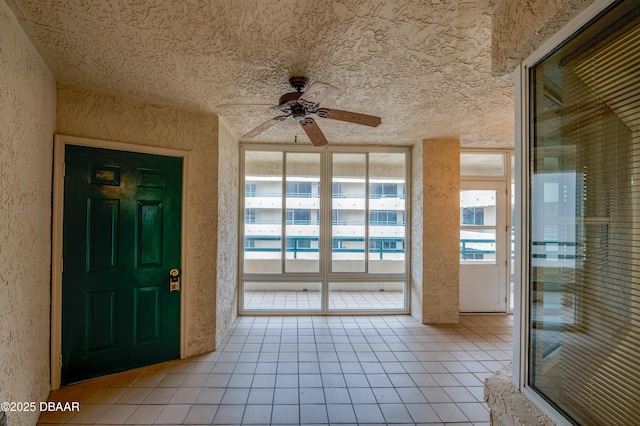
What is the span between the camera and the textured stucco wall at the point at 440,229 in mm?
3811

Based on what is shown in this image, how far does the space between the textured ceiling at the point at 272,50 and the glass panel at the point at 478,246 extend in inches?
76.5

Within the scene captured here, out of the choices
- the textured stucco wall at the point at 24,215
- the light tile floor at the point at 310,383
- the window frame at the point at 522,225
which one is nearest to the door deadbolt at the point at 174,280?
the light tile floor at the point at 310,383

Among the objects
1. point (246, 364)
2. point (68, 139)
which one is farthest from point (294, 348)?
point (68, 139)

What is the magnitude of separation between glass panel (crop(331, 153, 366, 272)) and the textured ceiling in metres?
1.44

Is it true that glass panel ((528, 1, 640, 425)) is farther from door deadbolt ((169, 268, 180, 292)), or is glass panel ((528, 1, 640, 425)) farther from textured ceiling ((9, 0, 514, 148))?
door deadbolt ((169, 268, 180, 292))

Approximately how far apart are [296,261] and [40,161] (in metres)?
2.91

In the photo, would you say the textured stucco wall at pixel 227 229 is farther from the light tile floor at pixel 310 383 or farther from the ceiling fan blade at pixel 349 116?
the ceiling fan blade at pixel 349 116

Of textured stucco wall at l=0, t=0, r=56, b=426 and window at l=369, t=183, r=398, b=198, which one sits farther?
window at l=369, t=183, r=398, b=198

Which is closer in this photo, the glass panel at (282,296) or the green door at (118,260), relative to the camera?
the green door at (118,260)

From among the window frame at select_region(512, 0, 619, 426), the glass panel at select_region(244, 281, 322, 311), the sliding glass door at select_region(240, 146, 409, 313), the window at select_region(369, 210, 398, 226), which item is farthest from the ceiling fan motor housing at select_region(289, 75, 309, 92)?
the glass panel at select_region(244, 281, 322, 311)

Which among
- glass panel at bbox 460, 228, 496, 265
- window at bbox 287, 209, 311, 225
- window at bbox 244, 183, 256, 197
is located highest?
window at bbox 244, 183, 256, 197

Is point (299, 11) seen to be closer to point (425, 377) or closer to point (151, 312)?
point (151, 312)

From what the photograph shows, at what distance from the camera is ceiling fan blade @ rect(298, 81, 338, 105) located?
171 centimetres

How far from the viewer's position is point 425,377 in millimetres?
2539
